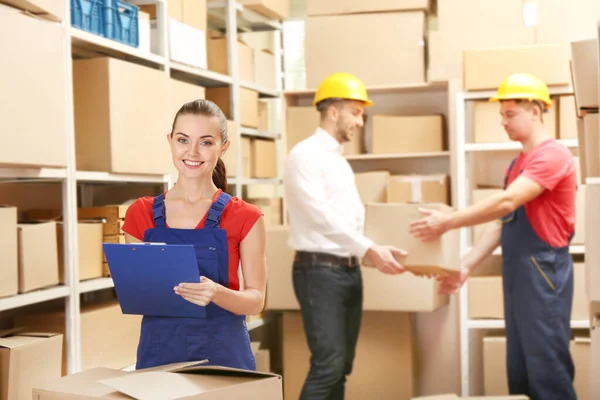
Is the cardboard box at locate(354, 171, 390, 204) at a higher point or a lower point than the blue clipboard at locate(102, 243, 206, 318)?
higher

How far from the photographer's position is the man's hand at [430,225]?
326 cm

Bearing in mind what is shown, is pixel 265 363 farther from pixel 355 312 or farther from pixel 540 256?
pixel 540 256

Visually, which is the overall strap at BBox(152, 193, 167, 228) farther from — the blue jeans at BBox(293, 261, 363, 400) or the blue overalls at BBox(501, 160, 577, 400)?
the blue overalls at BBox(501, 160, 577, 400)

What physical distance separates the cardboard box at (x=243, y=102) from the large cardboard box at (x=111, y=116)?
115 centimetres

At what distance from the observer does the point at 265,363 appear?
425 cm

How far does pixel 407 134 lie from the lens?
4.42m

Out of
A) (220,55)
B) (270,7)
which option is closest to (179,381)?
(220,55)

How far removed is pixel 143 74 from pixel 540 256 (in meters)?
1.75

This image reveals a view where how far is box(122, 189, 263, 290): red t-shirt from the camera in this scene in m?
1.79

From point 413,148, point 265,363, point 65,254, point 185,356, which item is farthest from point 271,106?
point 185,356

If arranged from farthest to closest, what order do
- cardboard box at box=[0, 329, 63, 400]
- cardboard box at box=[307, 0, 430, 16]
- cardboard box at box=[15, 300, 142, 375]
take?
1. cardboard box at box=[307, 0, 430, 16]
2. cardboard box at box=[15, 300, 142, 375]
3. cardboard box at box=[0, 329, 63, 400]

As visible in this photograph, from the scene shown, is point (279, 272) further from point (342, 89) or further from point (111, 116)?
point (111, 116)

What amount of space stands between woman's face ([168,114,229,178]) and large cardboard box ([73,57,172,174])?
1.04 m

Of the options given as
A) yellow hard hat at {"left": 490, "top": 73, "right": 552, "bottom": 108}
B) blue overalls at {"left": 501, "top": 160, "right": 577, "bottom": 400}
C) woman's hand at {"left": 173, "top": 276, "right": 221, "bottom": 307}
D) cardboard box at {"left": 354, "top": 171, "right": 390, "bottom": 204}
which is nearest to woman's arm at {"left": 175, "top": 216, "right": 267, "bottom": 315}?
woman's hand at {"left": 173, "top": 276, "right": 221, "bottom": 307}
